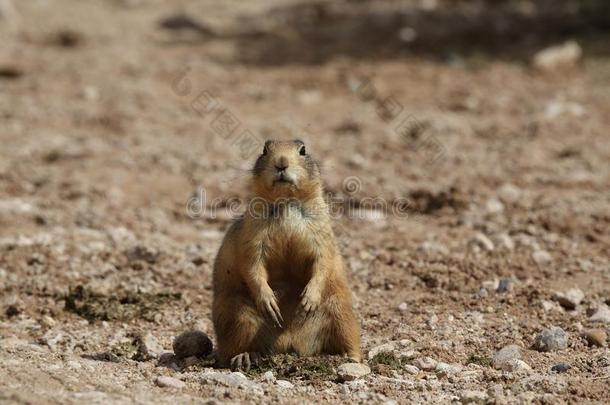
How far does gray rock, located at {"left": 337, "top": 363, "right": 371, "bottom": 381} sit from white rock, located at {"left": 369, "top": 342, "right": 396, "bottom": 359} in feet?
1.17

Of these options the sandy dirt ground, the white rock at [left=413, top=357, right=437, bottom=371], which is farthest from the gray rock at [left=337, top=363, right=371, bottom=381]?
the white rock at [left=413, top=357, right=437, bottom=371]

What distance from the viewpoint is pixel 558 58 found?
1243cm

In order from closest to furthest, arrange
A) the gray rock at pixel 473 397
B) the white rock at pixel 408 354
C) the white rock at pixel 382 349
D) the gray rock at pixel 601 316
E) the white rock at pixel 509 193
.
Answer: the gray rock at pixel 473 397
the white rock at pixel 408 354
the white rock at pixel 382 349
the gray rock at pixel 601 316
the white rock at pixel 509 193

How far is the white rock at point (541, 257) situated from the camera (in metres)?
6.83

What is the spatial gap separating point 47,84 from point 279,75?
3053 millimetres

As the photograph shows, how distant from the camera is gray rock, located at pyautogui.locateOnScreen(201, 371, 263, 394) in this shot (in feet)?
14.9

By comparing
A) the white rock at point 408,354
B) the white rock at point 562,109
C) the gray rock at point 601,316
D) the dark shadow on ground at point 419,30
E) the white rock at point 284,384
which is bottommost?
the white rock at point 284,384

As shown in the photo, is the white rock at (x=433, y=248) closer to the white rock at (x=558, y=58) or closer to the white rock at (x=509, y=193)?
the white rock at (x=509, y=193)

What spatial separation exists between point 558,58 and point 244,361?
Answer: 8.86 meters

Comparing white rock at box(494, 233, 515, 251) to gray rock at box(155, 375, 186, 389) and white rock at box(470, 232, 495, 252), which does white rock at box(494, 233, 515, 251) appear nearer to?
white rock at box(470, 232, 495, 252)

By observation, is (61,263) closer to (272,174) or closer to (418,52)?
(272,174)

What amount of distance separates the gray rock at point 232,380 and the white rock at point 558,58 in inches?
345

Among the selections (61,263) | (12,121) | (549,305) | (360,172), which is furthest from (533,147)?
(12,121)

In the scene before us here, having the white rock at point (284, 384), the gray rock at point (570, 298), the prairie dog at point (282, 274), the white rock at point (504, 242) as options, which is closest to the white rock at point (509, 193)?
the white rock at point (504, 242)
